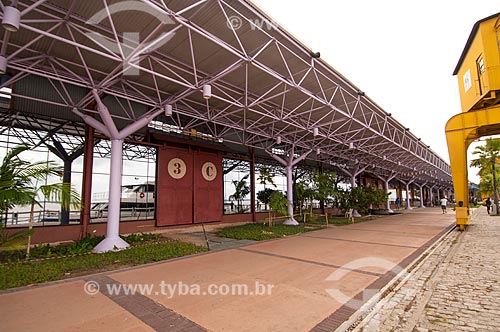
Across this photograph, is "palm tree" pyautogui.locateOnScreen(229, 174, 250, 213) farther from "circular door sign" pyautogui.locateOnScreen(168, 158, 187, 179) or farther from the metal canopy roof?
the metal canopy roof

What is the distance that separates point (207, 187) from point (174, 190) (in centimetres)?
260

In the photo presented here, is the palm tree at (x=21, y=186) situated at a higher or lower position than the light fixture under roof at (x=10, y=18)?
lower

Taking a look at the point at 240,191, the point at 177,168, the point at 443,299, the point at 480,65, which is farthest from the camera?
the point at 240,191

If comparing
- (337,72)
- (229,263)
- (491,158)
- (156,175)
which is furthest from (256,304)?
(491,158)

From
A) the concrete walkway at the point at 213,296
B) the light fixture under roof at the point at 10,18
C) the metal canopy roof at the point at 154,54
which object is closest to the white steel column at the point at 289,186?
the metal canopy roof at the point at 154,54

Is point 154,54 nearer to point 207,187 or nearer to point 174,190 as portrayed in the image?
point 174,190

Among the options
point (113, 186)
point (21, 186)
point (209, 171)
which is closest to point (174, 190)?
point (209, 171)

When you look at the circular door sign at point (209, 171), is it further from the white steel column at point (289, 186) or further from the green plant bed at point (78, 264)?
the green plant bed at point (78, 264)

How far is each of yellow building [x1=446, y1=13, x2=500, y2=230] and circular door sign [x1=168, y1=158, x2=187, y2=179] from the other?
1603cm

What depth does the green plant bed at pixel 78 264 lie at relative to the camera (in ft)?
20.5

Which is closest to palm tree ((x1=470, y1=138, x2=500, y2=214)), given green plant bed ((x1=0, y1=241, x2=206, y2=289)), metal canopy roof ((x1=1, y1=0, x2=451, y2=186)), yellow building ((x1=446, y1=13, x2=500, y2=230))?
yellow building ((x1=446, y1=13, x2=500, y2=230))

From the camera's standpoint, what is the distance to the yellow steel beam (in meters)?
13.7

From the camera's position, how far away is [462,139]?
14.2 meters

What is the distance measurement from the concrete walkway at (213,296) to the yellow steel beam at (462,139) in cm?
997
